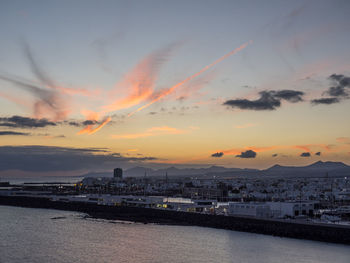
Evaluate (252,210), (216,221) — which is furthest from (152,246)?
(252,210)

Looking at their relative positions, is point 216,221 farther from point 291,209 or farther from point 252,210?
point 291,209

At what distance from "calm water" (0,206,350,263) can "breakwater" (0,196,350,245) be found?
1.19m

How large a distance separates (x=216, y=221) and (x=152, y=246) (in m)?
13.3

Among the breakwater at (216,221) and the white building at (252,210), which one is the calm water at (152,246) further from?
the white building at (252,210)

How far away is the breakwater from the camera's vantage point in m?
33.7

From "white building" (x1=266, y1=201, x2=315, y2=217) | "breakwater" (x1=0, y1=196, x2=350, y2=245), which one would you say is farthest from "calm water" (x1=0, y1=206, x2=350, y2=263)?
"white building" (x1=266, y1=201, x2=315, y2=217)

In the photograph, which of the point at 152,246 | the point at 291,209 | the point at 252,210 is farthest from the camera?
the point at 252,210

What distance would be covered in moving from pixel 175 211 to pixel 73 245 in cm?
2109

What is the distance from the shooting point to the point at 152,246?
33.4 metres

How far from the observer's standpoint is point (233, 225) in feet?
138

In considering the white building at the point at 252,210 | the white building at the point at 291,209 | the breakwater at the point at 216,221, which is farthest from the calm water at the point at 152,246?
the white building at the point at 291,209

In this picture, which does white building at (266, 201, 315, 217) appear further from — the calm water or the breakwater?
the calm water

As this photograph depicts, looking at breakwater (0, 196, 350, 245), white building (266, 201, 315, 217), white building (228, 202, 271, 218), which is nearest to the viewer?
breakwater (0, 196, 350, 245)

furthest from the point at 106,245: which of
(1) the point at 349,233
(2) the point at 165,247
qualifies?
(1) the point at 349,233
